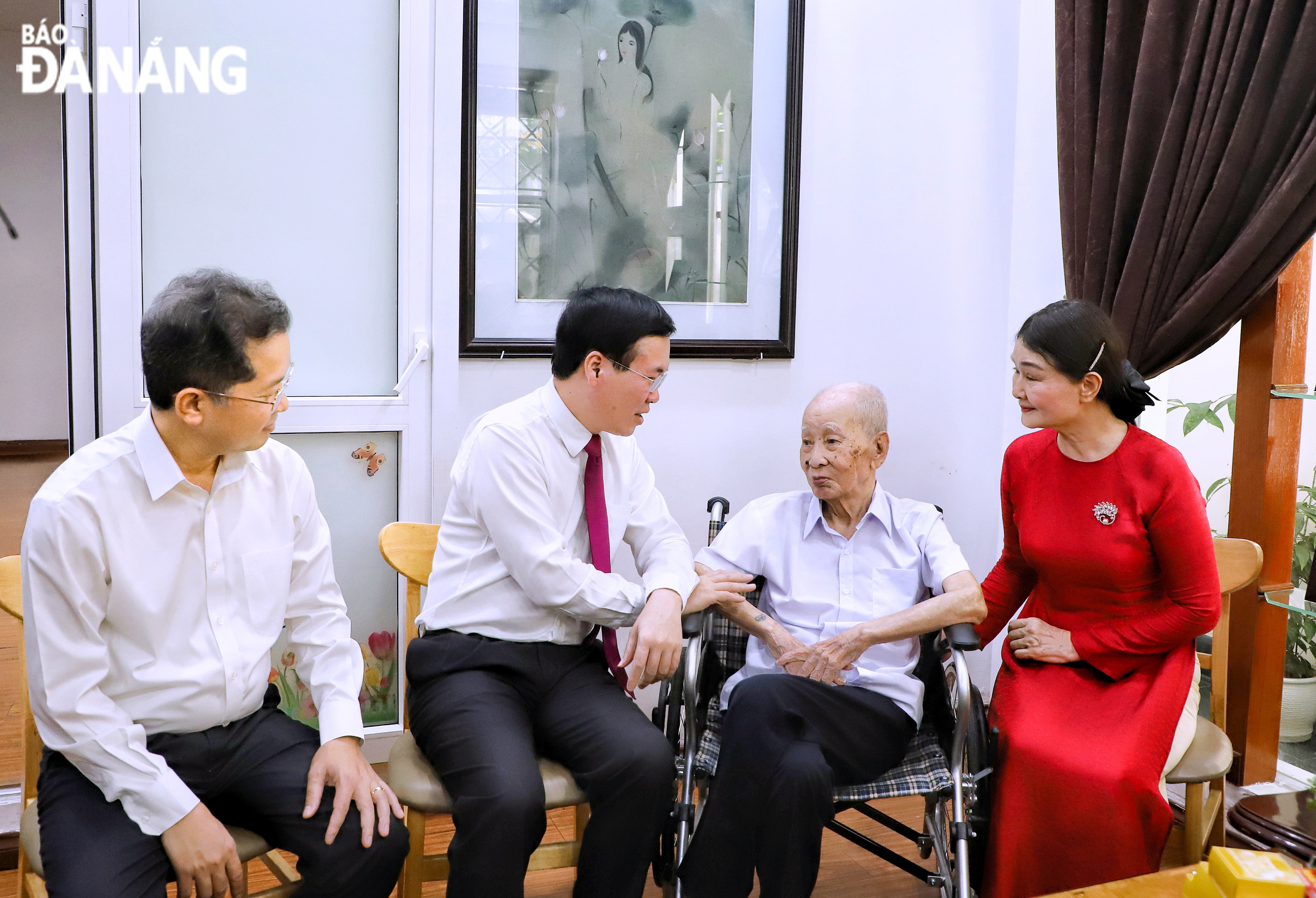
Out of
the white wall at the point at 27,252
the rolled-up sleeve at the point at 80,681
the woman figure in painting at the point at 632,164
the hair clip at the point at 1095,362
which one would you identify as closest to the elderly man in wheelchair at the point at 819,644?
the hair clip at the point at 1095,362

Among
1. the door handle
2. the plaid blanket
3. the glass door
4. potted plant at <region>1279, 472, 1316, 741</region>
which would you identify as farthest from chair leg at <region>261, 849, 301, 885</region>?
potted plant at <region>1279, 472, 1316, 741</region>

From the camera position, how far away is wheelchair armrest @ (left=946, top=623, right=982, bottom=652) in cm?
221

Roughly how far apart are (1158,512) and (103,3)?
265 cm

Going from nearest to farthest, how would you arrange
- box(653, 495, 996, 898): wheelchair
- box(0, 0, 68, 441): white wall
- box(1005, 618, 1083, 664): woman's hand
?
1. box(653, 495, 996, 898): wheelchair
2. box(1005, 618, 1083, 664): woman's hand
3. box(0, 0, 68, 441): white wall

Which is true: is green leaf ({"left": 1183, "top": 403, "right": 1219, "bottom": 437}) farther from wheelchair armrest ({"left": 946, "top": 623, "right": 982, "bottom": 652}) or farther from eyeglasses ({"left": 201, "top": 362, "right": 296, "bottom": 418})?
eyeglasses ({"left": 201, "top": 362, "right": 296, "bottom": 418})

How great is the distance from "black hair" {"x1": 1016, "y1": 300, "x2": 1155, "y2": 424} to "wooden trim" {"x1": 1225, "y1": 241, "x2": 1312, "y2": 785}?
557 millimetres

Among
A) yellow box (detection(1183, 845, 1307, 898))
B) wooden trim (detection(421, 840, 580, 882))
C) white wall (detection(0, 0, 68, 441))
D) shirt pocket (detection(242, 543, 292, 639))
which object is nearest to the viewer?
yellow box (detection(1183, 845, 1307, 898))

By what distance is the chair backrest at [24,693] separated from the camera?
6.14 ft

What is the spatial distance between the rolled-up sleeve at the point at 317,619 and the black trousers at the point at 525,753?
0.18m

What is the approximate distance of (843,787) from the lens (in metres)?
2.13

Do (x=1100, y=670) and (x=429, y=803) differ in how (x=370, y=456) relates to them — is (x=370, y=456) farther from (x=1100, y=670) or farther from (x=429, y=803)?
(x=1100, y=670)

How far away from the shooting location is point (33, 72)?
5.70 meters

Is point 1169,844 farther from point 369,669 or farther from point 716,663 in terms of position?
point 369,669

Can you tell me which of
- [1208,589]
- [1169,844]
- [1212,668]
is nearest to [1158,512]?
[1208,589]
